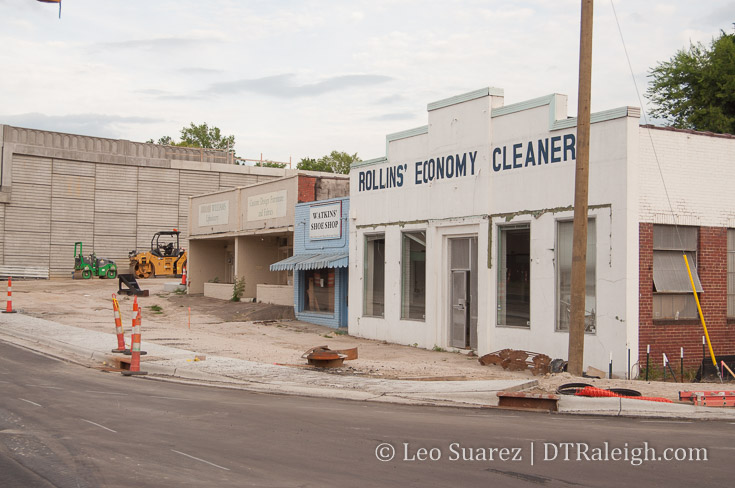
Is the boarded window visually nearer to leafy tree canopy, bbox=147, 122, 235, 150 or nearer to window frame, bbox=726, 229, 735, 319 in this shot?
window frame, bbox=726, 229, 735, 319

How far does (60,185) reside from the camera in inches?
2014

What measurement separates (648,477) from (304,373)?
9363 millimetres

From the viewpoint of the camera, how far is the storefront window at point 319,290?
27.8 m

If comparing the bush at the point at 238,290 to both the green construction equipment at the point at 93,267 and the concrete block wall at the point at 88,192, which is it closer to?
the green construction equipment at the point at 93,267

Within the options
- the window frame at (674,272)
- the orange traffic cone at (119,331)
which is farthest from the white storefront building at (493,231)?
the orange traffic cone at (119,331)

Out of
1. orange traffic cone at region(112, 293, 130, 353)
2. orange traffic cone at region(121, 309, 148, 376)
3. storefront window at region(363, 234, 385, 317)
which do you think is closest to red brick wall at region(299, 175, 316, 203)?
storefront window at region(363, 234, 385, 317)

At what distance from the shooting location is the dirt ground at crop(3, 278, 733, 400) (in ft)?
51.5

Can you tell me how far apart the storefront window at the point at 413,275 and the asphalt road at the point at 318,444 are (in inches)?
389

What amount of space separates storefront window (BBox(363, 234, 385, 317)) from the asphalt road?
37.8 ft

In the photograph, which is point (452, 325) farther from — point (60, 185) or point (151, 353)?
point (60, 185)

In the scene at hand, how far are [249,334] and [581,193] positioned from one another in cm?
1391

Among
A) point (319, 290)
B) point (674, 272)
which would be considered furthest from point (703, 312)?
point (319, 290)

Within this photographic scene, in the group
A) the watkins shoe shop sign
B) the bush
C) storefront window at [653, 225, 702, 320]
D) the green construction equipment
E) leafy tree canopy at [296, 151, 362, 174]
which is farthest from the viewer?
leafy tree canopy at [296, 151, 362, 174]

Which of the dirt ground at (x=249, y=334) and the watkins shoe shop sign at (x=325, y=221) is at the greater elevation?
the watkins shoe shop sign at (x=325, y=221)
